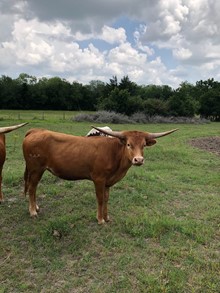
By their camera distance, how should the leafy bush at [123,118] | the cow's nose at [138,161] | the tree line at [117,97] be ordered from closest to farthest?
the cow's nose at [138,161] < the leafy bush at [123,118] < the tree line at [117,97]

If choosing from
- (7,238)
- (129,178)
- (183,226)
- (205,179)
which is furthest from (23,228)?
(205,179)

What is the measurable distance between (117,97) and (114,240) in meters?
32.4

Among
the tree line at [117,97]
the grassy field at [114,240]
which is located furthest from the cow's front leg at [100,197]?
A: the tree line at [117,97]

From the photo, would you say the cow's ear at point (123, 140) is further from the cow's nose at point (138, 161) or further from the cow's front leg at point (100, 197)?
the cow's front leg at point (100, 197)

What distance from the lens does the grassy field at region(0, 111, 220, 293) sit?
12.7ft

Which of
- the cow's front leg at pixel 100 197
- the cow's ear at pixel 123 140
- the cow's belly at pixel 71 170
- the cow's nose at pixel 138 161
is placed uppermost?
the cow's ear at pixel 123 140

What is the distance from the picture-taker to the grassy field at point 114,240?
3.88 meters

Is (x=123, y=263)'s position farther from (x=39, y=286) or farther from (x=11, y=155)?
(x=11, y=155)

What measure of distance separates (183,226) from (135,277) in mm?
1687

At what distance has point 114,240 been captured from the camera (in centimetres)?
484

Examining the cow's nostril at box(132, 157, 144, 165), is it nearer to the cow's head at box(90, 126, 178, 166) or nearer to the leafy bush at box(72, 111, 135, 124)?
the cow's head at box(90, 126, 178, 166)

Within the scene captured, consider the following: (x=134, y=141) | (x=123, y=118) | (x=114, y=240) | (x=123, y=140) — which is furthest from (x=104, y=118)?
(x=114, y=240)

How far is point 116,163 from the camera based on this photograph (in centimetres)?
529

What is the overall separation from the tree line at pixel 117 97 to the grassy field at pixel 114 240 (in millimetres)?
29107
